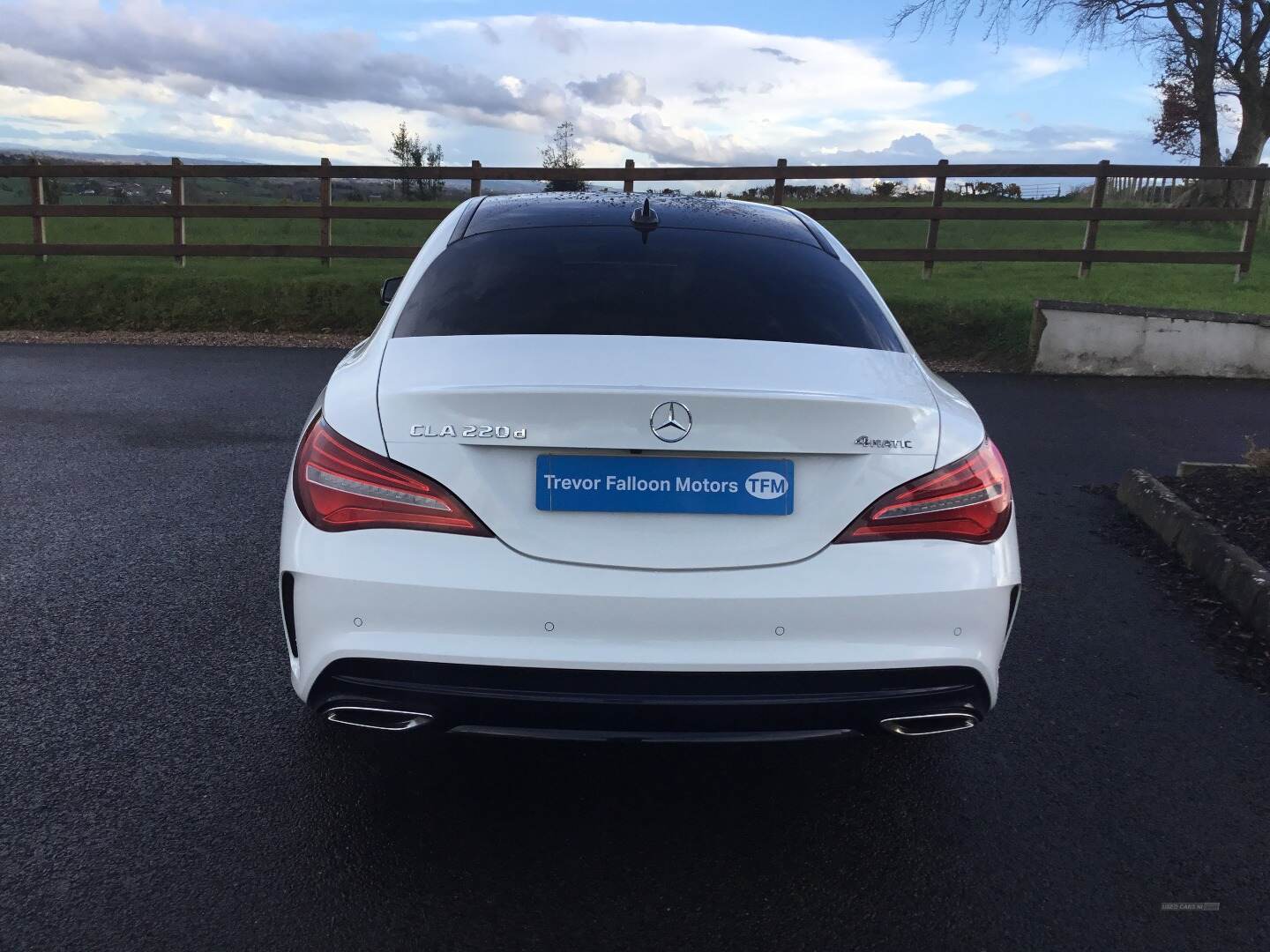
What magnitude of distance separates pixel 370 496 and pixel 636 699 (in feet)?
2.41

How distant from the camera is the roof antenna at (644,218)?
3.59 meters

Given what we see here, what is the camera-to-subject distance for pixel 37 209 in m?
15.9

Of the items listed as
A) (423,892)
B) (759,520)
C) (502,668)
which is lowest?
(423,892)

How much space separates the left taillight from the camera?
2453mm

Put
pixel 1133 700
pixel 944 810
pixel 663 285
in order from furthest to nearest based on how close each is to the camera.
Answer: pixel 1133 700 < pixel 663 285 < pixel 944 810

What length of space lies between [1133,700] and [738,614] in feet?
6.17

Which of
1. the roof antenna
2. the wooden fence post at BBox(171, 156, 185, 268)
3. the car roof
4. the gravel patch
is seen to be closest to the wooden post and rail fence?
the wooden fence post at BBox(171, 156, 185, 268)

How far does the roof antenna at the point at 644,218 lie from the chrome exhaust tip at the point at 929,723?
1.79 meters

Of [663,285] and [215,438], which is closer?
[663,285]

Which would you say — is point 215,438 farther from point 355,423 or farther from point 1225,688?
point 1225,688

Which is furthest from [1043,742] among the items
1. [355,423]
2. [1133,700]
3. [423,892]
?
[355,423]

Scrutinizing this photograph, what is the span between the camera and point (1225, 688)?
12.3ft

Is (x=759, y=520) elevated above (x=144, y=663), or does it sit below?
above

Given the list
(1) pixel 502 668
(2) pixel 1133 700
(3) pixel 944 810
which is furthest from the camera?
(2) pixel 1133 700
